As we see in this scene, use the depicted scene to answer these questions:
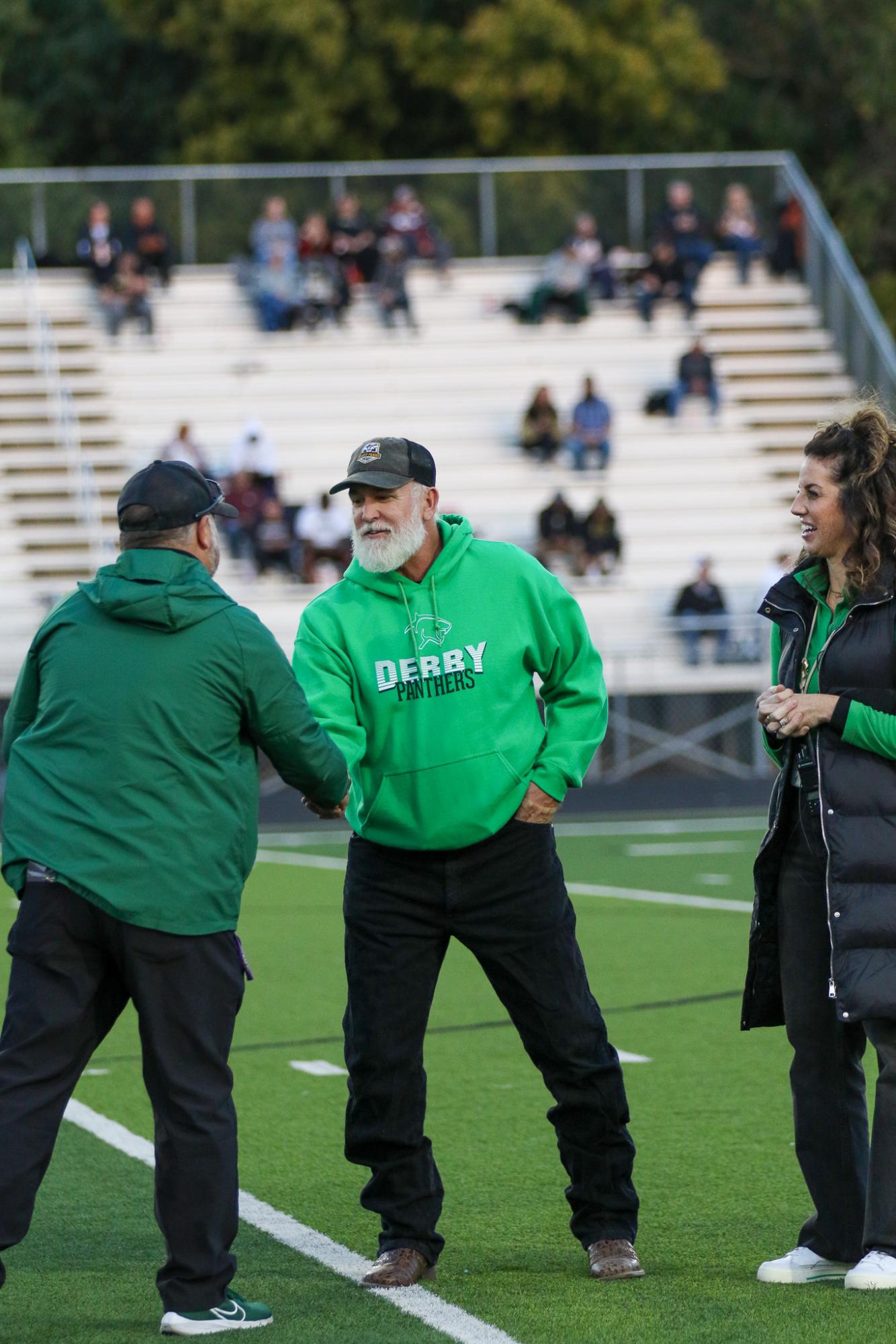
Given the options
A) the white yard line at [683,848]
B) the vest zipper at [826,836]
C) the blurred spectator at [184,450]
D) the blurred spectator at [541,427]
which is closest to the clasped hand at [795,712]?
the vest zipper at [826,836]

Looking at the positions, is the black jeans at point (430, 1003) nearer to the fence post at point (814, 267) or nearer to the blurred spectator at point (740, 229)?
the blurred spectator at point (740, 229)

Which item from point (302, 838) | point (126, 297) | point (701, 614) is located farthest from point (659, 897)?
point (126, 297)

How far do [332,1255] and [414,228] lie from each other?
76.4 feet

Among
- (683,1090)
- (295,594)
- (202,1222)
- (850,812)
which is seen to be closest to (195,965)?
(202,1222)

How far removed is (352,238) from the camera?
26.9m

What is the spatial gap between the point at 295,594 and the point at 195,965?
18.0 metres

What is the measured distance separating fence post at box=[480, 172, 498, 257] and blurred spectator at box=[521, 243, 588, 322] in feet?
2.87

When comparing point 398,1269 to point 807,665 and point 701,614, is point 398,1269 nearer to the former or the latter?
point 807,665

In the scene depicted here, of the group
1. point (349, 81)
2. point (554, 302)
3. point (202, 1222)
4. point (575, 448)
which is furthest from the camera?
point (349, 81)

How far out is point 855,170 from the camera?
38594 millimetres

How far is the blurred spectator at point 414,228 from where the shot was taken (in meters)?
27.2

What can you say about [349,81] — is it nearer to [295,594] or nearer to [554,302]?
[554,302]

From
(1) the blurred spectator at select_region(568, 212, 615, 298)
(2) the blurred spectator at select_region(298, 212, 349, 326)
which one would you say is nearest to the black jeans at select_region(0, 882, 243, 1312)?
(2) the blurred spectator at select_region(298, 212, 349, 326)

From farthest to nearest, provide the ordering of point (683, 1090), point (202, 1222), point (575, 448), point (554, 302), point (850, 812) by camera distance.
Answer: point (554, 302)
point (575, 448)
point (683, 1090)
point (850, 812)
point (202, 1222)
